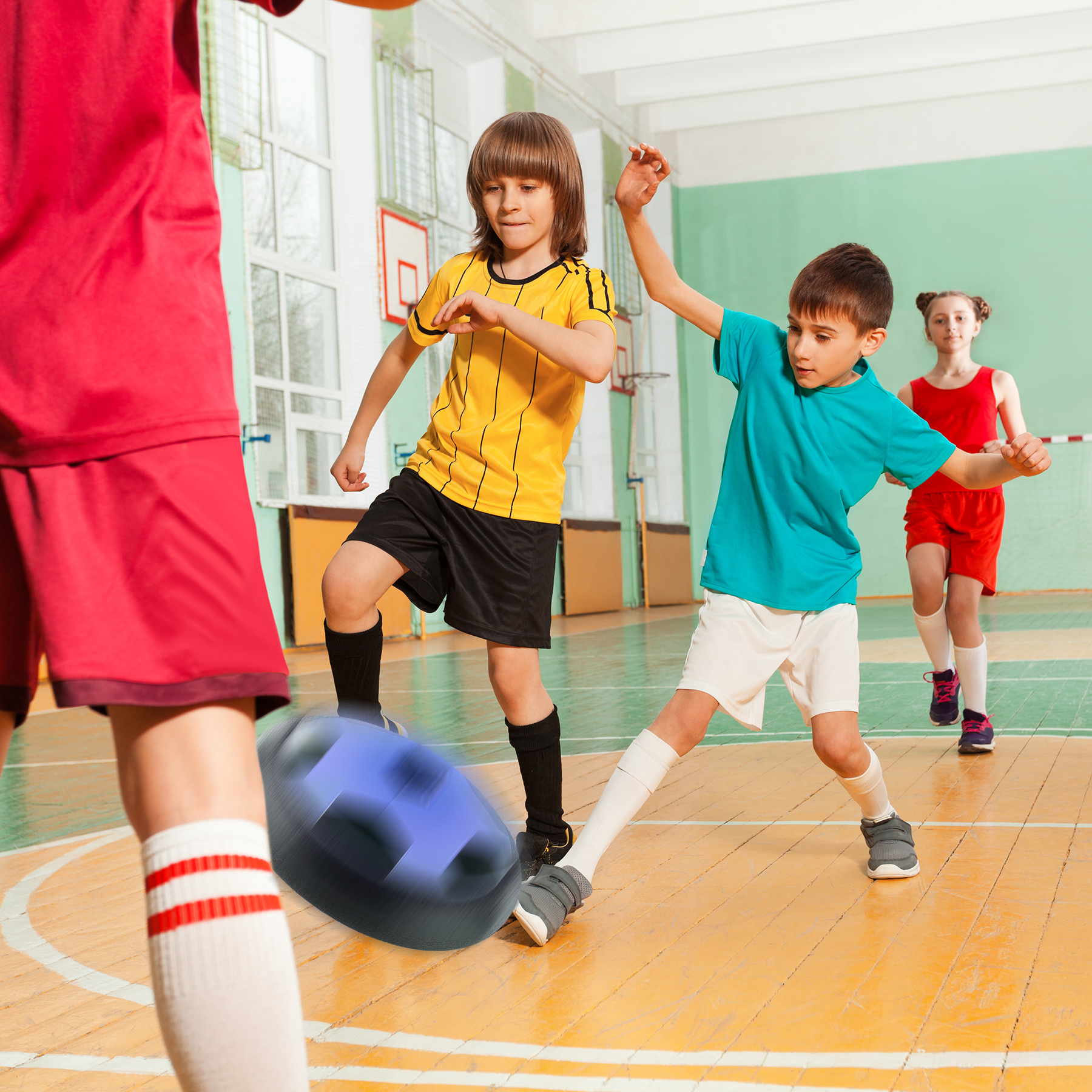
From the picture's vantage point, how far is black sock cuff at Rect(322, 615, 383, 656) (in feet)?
7.07

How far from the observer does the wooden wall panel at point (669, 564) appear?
14406mm

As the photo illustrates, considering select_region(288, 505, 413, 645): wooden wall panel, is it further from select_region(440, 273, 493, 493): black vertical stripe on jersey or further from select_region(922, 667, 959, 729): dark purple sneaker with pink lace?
select_region(440, 273, 493, 493): black vertical stripe on jersey

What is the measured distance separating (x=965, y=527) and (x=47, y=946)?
2.88 m

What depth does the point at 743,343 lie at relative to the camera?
2.39 meters

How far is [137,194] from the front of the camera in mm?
907

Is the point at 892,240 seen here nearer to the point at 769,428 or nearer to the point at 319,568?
the point at 319,568

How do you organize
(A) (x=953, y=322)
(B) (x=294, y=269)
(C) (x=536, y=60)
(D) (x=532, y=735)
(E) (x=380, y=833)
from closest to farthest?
(E) (x=380, y=833)
(D) (x=532, y=735)
(A) (x=953, y=322)
(B) (x=294, y=269)
(C) (x=536, y=60)

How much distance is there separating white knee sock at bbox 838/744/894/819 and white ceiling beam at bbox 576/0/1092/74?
37.5ft

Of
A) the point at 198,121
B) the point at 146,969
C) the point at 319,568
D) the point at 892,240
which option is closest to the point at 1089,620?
the point at 319,568

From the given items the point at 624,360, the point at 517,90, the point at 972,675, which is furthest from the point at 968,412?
the point at 624,360

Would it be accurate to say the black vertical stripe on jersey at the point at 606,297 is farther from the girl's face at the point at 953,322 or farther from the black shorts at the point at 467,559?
the girl's face at the point at 953,322

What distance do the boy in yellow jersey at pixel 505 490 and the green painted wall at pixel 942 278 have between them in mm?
12629

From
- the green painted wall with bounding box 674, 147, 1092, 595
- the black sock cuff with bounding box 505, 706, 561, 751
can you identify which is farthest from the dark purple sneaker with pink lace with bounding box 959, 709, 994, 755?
the green painted wall with bounding box 674, 147, 1092, 595

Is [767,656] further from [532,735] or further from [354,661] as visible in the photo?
[354,661]
